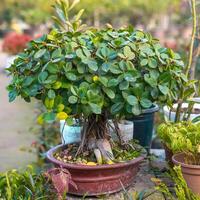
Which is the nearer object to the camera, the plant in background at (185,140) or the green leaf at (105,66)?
the green leaf at (105,66)

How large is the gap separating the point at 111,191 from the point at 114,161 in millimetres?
Answer: 160

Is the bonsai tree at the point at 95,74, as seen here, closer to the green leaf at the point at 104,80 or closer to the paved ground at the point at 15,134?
the green leaf at the point at 104,80

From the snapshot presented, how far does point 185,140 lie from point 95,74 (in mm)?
579

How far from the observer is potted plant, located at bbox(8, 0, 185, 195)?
2057 mm

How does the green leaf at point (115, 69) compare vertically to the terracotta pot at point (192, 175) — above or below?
above

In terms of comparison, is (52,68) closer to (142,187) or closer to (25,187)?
(25,187)

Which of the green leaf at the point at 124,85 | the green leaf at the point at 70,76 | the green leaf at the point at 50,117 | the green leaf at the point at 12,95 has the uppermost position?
the green leaf at the point at 70,76

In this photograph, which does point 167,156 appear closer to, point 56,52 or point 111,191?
point 111,191

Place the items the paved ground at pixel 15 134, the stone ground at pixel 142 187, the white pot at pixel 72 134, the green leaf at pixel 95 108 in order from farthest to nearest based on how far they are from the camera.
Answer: the paved ground at pixel 15 134 < the white pot at pixel 72 134 < the stone ground at pixel 142 187 < the green leaf at pixel 95 108

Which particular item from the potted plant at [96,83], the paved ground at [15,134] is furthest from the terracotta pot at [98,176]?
the paved ground at [15,134]

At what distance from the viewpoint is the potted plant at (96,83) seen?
81.0 inches

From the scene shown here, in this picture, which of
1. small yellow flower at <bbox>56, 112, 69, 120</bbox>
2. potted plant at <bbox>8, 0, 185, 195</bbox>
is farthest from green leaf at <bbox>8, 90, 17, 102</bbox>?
small yellow flower at <bbox>56, 112, 69, 120</bbox>

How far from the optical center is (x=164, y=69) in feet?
7.13

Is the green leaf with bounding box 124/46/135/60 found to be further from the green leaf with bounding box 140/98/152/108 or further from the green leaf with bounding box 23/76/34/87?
the green leaf with bounding box 23/76/34/87
